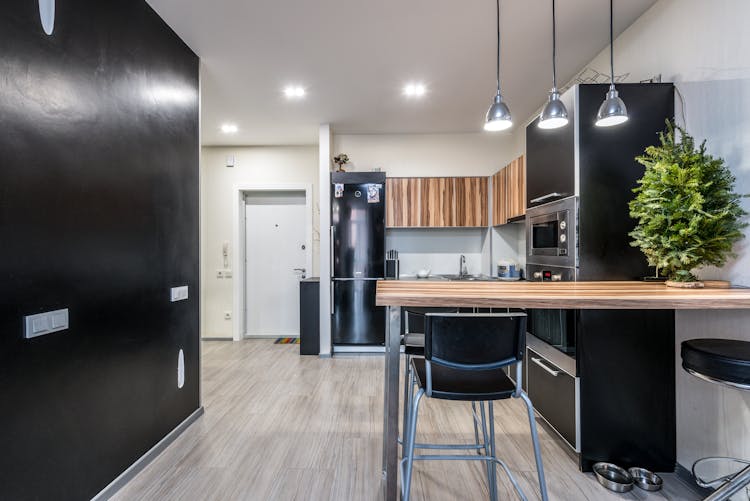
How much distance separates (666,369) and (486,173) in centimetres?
308

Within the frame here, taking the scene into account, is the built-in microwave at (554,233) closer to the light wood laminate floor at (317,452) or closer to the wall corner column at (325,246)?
the light wood laminate floor at (317,452)

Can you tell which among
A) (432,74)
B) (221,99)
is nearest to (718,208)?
(432,74)

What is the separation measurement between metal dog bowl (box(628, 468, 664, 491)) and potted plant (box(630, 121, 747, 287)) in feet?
3.40

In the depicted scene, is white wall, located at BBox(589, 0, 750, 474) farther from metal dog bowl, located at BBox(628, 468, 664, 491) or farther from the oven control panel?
the oven control panel

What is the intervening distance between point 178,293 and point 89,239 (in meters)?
0.80

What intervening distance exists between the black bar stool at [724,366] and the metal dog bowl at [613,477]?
24.3 inches

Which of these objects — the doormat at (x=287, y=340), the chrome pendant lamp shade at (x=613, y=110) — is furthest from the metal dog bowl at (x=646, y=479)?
the doormat at (x=287, y=340)

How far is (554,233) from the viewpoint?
2.26 metres

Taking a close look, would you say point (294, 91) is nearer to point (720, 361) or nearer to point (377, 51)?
point (377, 51)

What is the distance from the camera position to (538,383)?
2439 millimetres

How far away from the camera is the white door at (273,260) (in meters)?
4.98

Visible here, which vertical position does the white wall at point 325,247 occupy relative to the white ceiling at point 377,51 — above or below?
below

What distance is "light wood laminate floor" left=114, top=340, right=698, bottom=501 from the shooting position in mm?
1797

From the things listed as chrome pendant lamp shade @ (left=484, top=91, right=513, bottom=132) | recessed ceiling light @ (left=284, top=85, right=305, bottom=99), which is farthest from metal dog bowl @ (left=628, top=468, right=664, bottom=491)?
recessed ceiling light @ (left=284, top=85, right=305, bottom=99)
